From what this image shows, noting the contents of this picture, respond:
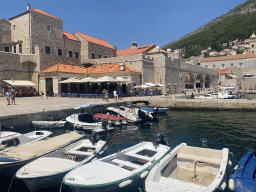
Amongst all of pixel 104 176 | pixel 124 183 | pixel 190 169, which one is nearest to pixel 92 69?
pixel 190 169

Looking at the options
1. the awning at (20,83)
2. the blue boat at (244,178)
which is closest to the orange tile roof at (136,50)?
the awning at (20,83)

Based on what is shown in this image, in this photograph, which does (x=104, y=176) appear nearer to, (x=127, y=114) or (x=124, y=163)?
(x=124, y=163)

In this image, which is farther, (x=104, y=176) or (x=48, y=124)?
(x=48, y=124)

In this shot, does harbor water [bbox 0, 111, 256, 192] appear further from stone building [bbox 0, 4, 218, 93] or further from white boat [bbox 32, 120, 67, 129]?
stone building [bbox 0, 4, 218, 93]

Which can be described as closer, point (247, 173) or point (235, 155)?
point (247, 173)

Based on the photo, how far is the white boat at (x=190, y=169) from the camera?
5105mm

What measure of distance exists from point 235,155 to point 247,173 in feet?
13.4

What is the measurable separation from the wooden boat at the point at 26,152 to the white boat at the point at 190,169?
4305 mm

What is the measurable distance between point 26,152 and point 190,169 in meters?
5.90

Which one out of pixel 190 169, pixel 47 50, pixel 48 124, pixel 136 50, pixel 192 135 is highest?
pixel 136 50

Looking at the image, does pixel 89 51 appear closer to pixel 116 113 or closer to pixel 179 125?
pixel 116 113

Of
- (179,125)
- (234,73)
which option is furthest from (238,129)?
(234,73)

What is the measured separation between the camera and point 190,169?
6.33 meters

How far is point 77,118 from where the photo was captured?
14.5 metres
